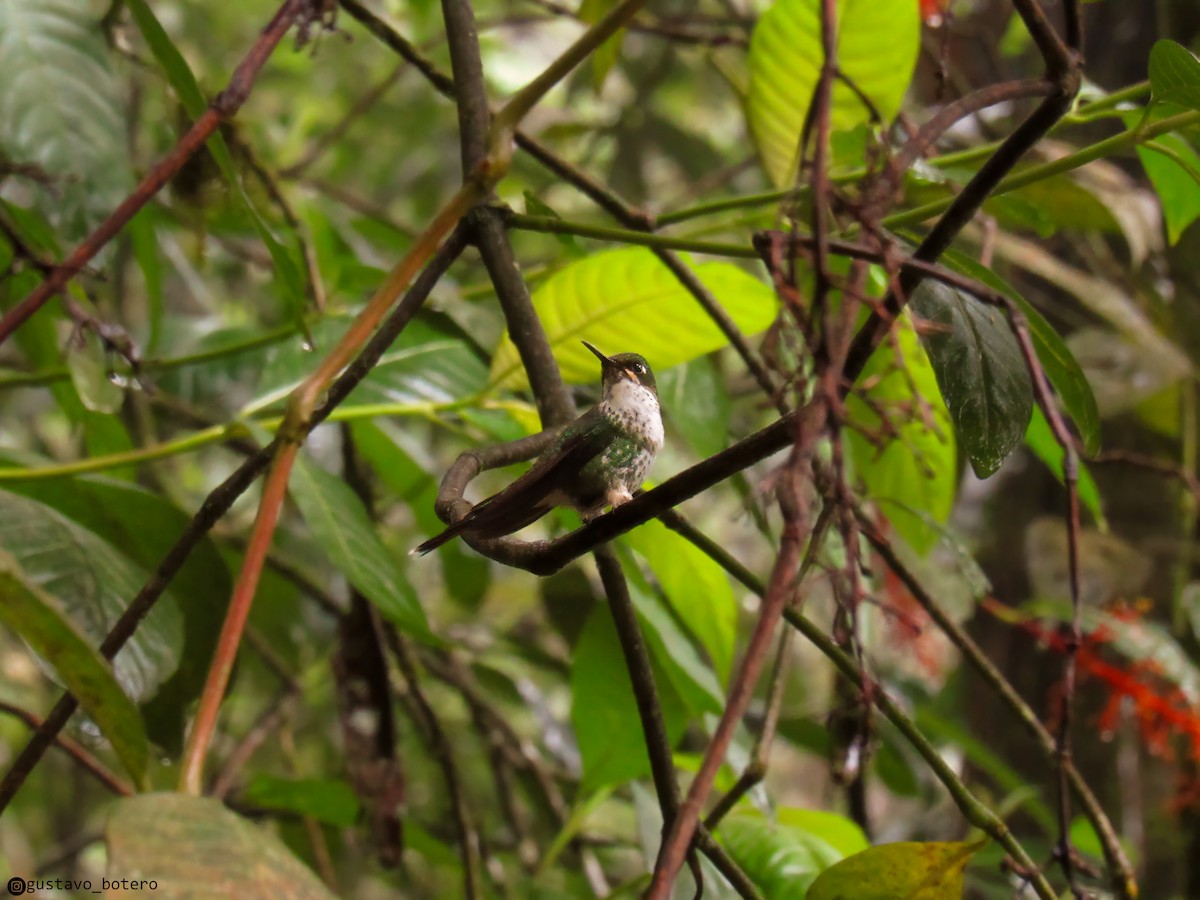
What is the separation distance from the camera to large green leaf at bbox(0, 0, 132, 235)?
5.23ft

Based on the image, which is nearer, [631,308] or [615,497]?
[615,497]

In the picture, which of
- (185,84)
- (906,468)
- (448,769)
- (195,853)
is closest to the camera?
(195,853)

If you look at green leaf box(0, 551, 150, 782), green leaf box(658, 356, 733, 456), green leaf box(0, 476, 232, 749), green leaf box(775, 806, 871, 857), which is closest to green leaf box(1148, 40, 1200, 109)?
green leaf box(658, 356, 733, 456)

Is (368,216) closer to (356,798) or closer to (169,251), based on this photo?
(169,251)

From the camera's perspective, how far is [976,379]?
1.15 metres

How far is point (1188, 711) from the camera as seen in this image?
251cm

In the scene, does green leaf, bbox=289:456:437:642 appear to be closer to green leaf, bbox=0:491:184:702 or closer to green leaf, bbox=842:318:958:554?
green leaf, bbox=0:491:184:702

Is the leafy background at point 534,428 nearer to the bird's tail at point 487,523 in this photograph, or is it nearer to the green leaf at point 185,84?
the green leaf at point 185,84

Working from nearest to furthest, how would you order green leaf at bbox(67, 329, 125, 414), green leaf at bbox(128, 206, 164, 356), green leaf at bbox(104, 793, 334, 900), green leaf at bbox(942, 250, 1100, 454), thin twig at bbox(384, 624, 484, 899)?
green leaf at bbox(104, 793, 334, 900), green leaf at bbox(942, 250, 1100, 454), green leaf at bbox(67, 329, 125, 414), green leaf at bbox(128, 206, 164, 356), thin twig at bbox(384, 624, 484, 899)

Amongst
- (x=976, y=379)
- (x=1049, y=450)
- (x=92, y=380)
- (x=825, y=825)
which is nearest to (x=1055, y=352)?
(x=976, y=379)

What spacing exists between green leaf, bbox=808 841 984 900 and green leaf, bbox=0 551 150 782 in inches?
24.9

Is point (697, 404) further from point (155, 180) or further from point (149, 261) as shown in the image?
point (155, 180)

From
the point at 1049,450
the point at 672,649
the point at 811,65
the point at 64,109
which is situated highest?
the point at 64,109

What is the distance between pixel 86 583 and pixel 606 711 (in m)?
0.95
